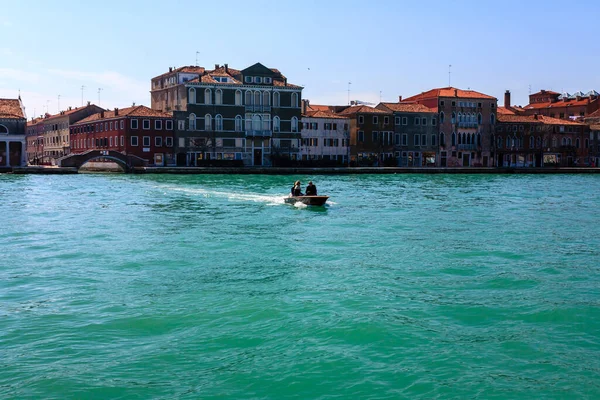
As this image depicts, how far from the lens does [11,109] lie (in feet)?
211

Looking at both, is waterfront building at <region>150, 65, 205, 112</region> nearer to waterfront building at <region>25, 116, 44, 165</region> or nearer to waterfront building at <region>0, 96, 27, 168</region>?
waterfront building at <region>0, 96, 27, 168</region>

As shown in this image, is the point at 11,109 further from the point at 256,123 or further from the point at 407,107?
the point at 407,107

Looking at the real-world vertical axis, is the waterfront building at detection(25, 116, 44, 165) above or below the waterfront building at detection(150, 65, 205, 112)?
Answer: below

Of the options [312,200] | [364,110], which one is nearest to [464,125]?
[364,110]

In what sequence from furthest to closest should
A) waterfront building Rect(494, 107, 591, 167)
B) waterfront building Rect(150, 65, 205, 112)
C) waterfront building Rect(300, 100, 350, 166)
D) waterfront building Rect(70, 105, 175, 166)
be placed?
waterfront building Rect(494, 107, 591, 167) → waterfront building Rect(300, 100, 350, 166) → waterfront building Rect(150, 65, 205, 112) → waterfront building Rect(70, 105, 175, 166)

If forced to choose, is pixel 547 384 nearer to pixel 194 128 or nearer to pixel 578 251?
pixel 578 251

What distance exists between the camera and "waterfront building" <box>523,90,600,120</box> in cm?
9875

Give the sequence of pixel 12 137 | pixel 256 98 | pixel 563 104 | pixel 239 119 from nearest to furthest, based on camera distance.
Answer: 1. pixel 12 137
2. pixel 239 119
3. pixel 256 98
4. pixel 563 104

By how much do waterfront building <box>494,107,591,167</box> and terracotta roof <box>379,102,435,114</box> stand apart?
383 inches

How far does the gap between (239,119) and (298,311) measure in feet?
198

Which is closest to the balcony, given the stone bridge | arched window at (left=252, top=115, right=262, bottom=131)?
arched window at (left=252, top=115, right=262, bottom=131)

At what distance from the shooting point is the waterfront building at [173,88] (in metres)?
70.1

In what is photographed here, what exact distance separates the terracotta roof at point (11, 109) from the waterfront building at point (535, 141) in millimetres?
53463

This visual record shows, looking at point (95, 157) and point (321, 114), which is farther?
point (321, 114)
